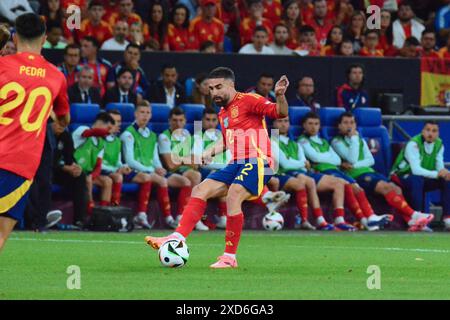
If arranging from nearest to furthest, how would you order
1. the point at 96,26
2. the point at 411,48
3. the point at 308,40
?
the point at 96,26, the point at 308,40, the point at 411,48

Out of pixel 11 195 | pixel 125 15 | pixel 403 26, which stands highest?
pixel 125 15

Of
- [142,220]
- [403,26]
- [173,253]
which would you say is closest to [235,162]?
[173,253]

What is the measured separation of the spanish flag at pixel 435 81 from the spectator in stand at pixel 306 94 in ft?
8.11

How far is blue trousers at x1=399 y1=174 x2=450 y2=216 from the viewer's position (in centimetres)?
1972

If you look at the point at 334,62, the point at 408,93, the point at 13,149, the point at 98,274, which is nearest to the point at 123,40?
the point at 334,62

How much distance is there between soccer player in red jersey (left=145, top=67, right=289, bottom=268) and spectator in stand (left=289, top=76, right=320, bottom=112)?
809cm

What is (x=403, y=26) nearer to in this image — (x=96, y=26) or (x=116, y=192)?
(x=96, y=26)

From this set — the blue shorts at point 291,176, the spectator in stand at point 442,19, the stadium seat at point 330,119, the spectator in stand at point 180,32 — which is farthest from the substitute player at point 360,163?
the spectator in stand at point 442,19

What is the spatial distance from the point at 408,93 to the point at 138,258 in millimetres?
10114

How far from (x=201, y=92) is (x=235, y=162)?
748 centimetres

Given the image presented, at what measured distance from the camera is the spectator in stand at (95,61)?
62.6 ft

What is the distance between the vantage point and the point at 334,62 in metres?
21.2

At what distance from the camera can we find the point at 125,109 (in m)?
18.8

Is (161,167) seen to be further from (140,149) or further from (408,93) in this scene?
(408,93)
